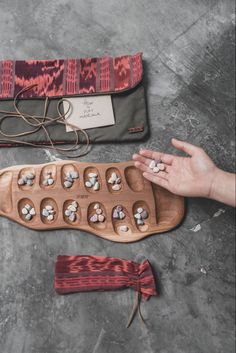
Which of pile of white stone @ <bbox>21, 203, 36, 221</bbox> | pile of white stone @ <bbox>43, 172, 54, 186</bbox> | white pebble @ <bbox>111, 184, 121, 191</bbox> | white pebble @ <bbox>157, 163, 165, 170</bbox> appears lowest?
pile of white stone @ <bbox>21, 203, 36, 221</bbox>

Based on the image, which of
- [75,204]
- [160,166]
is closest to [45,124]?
[75,204]

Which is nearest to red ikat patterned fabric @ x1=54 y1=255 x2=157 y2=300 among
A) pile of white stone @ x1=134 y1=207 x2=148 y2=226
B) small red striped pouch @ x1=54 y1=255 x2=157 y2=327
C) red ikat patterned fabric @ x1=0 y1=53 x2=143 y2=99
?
small red striped pouch @ x1=54 y1=255 x2=157 y2=327

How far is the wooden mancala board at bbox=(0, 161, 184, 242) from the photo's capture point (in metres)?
1.09

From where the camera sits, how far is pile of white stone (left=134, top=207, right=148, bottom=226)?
109cm

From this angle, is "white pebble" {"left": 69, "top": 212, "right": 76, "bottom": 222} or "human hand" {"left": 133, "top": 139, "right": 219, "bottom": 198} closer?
"human hand" {"left": 133, "top": 139, "right": 219, "bottom": 198}

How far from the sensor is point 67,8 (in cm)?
125

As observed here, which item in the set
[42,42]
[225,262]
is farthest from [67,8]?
[225,262]

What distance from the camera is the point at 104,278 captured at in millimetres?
1051

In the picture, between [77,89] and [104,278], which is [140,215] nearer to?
[104,278]

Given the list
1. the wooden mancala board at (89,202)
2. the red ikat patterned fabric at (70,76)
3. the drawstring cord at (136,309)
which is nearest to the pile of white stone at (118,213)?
the wooden mancala board at (89,202)

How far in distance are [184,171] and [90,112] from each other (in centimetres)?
33

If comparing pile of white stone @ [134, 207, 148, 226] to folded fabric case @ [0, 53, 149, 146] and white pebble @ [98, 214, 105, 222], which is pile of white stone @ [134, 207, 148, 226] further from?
folded fabric case @ [0, 53, 149, 146]

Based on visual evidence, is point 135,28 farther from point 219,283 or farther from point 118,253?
point 219,283

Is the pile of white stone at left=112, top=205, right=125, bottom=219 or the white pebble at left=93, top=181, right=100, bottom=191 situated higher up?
the white pebble at left=93, top=181, right=100, bottom=191
